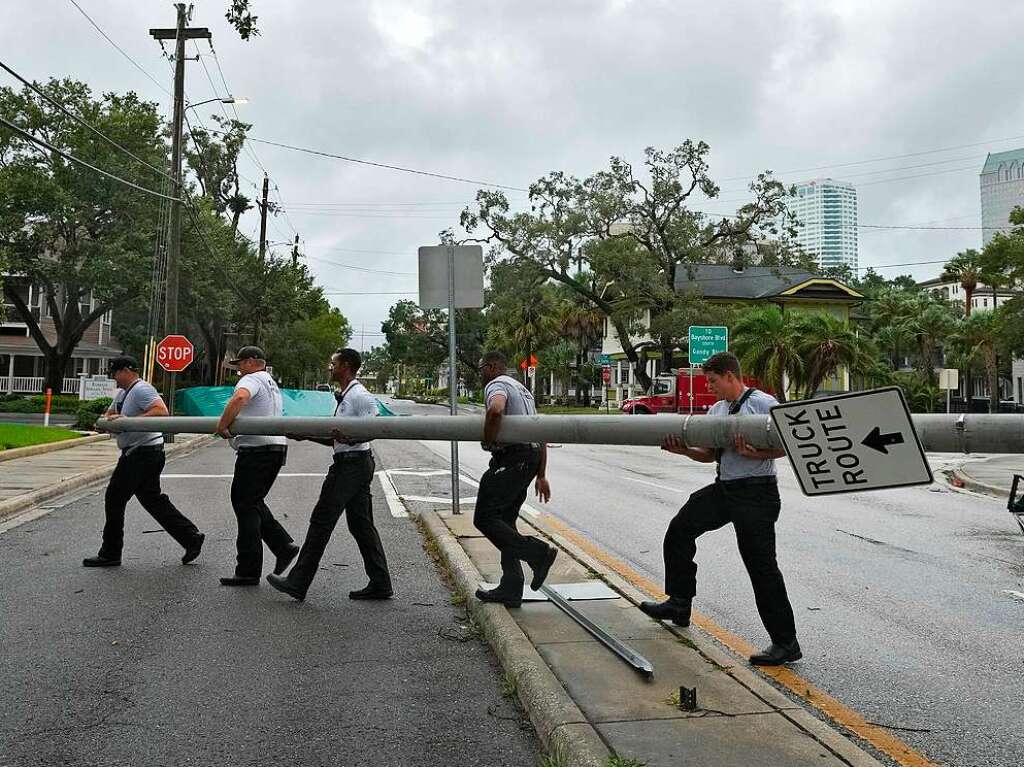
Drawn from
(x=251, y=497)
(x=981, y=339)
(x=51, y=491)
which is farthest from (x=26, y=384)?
(x=981, y=339)

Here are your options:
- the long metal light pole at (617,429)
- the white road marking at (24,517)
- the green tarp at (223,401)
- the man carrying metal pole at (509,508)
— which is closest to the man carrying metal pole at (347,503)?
the long metal light pole at (617,429)

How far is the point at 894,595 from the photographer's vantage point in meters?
6.97

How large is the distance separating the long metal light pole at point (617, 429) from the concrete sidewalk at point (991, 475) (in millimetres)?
11965

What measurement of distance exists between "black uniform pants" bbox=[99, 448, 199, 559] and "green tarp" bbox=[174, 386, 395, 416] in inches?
436

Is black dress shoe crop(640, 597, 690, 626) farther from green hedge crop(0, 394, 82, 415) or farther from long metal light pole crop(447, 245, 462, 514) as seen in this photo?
green hedge crop(0, 394, 82, 415)

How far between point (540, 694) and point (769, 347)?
3525 centimetres

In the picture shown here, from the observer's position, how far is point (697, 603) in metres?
6.65

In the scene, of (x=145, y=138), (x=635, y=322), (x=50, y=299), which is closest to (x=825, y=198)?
(x=635, y=322)

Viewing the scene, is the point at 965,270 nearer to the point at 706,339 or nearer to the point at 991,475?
the point at 706,339

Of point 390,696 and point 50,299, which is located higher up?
point 50,299

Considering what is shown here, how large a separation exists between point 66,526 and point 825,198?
4946 cm

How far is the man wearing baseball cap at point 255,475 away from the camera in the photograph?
22.1ft

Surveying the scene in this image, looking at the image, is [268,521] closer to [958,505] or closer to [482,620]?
[482,620]

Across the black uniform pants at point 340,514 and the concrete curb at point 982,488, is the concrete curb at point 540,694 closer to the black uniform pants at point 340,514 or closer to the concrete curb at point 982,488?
the black uniform pants at point 340,514
